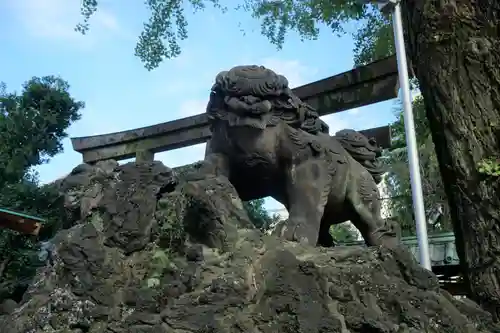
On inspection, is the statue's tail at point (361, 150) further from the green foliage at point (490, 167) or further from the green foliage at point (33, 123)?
the green foliage at point (33, 123)

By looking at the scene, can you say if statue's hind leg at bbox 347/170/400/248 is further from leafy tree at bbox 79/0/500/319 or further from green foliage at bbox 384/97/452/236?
green foliage at bbox 384/97/452/236

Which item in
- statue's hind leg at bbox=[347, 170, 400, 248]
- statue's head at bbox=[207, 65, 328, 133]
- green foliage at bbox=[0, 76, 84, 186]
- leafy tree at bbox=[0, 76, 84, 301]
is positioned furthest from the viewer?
green foliage at bbox=[0, 76, 84, 186]

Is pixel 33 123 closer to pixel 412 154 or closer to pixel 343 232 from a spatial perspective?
pixel 412 154

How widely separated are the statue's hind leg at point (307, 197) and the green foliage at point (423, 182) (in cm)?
610

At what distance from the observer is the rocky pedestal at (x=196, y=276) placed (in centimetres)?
178

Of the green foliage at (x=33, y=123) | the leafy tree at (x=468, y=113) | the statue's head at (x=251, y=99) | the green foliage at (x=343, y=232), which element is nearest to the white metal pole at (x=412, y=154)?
the leafy tree at (x=468, y=113)

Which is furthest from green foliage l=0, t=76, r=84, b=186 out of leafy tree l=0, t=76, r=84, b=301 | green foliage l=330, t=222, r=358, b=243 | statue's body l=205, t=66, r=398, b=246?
green foliage l=330, t=222, r=358, b=243

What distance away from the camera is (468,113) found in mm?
3309

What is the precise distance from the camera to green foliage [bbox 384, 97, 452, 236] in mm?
8938

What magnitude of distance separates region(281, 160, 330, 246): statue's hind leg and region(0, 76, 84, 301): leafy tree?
3.69 meters

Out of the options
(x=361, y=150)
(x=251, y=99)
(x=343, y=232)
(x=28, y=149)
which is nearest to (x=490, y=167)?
(x=361, y=150)

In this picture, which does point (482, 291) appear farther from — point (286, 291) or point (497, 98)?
point (286, 291)

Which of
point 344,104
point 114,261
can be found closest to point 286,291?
point 114,261

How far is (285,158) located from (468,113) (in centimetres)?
135
